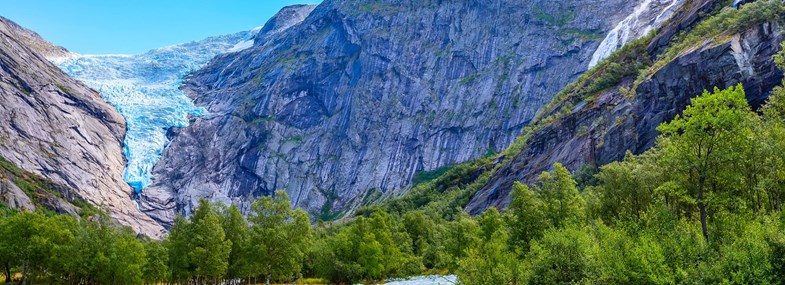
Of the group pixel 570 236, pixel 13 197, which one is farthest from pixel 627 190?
pixel 13 197

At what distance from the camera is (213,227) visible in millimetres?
67625

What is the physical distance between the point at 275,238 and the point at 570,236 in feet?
132

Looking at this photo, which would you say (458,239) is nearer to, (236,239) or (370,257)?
(370,257)

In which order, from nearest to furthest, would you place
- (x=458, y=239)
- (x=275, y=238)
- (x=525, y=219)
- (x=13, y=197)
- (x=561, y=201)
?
1. (x=561, y=201)
2. (x=525, y=219)
3. (x=275, y=238)
4. (x=458, y=239)
5. (x=13, y=197)

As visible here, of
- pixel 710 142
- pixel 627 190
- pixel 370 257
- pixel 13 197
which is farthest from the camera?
pixel 13 197

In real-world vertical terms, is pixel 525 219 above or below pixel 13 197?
below

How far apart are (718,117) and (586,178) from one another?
78.9 m

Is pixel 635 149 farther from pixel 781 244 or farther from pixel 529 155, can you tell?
pixel 781 244

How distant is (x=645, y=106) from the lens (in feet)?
362

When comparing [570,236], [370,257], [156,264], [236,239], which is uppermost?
[236,239]

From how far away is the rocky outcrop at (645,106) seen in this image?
3784 inches

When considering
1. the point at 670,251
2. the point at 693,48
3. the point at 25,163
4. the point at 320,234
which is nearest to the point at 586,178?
the point at 693,48

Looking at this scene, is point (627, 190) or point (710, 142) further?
point (627, 190)

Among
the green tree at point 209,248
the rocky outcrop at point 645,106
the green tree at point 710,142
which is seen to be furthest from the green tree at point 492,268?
the rocky outcrop at point 645,106
